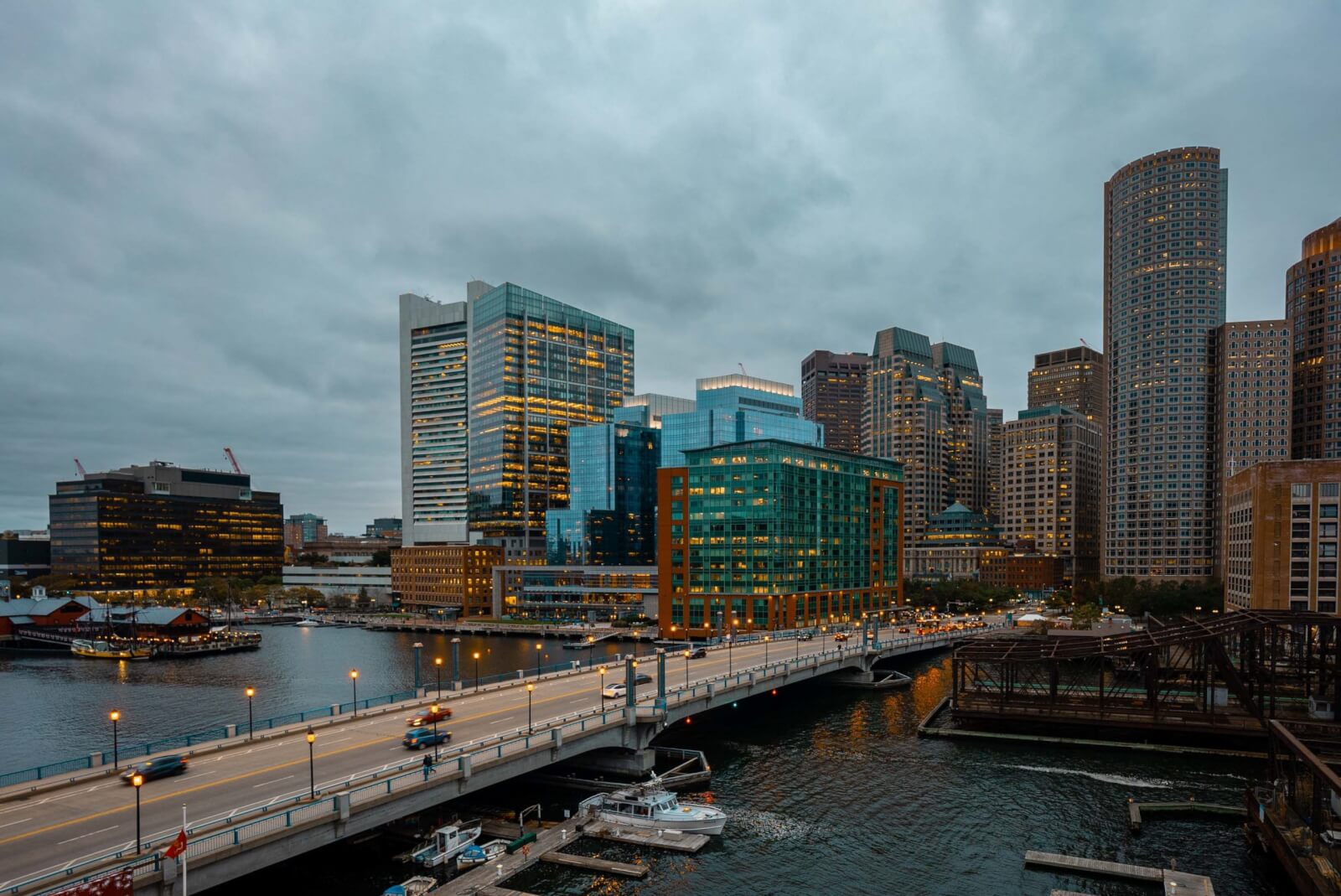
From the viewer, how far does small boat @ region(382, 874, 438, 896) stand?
138 feet

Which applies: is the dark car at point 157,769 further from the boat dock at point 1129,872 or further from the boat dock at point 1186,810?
the boat dock at point 1186,810

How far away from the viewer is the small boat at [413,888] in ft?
138

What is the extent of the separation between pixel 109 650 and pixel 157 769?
439 ft

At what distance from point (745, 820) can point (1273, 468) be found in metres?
113

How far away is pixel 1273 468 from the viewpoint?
123 m

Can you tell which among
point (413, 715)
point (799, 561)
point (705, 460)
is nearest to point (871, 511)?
point (799, 561)

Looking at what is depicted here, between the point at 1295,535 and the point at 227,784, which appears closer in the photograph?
the point at 227,784

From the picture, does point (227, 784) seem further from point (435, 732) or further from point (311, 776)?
point (435, 732)

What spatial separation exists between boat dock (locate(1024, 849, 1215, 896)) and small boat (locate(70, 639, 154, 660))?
15788 centimetres

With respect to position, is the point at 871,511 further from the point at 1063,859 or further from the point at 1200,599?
the point at 1063,859

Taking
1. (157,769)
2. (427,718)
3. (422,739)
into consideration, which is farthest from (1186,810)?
(157,769)

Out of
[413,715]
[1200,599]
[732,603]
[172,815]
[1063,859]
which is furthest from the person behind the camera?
[1200,599]

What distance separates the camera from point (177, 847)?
3250 centimetres

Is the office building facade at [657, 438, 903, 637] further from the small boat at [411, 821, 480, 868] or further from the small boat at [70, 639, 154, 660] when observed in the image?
the small boat at [411, 821, 480, 868]
